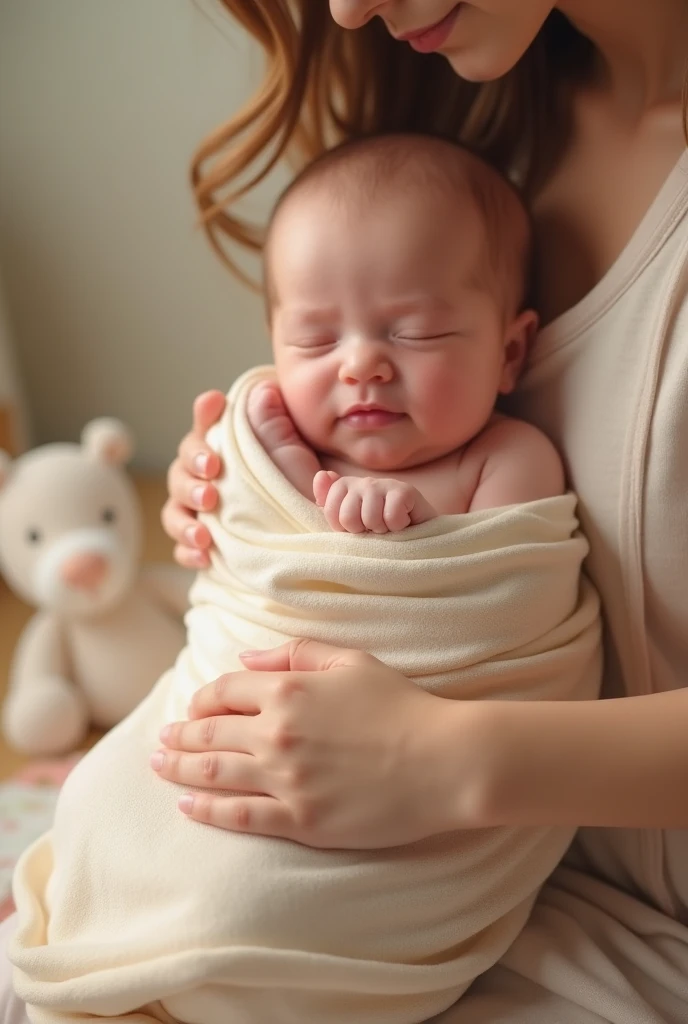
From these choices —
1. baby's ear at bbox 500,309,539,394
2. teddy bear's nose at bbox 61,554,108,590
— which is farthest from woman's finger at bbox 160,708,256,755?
teddy bear's nose at bbox 61,554,108,590

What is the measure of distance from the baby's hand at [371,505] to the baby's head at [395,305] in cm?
9

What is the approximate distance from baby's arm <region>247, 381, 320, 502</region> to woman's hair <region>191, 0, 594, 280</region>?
272 mm

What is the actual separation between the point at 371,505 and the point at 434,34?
37cm

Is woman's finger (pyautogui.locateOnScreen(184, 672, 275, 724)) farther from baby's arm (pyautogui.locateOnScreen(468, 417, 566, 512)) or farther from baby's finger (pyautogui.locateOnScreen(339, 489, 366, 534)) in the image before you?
baby's arm (pyautogui.locateOnScreen(468, 417, 566, 512))

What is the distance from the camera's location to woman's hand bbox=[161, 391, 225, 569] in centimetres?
89

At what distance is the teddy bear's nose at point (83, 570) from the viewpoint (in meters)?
1.24

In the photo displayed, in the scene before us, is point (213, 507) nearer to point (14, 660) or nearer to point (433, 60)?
point (433, 60)

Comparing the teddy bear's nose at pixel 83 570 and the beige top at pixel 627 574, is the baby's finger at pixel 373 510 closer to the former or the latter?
the beige top at pixel 627 574

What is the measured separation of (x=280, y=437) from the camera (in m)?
0.89

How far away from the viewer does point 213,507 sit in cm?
88

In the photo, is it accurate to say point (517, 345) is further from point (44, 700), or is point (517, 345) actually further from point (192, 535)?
point (44, 700)

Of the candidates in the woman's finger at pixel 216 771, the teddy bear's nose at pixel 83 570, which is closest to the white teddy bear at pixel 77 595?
the teddy bear's nose at pixel 83 570

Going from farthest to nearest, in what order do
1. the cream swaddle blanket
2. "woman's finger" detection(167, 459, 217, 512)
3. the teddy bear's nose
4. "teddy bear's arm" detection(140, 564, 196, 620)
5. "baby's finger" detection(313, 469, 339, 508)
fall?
"teddy bear's arm" detection(140, 564, 196, 620) → the teddy bear's nose → "woman's finger" detection(167, 459, 217, 512) → "baby's finger" detection(313, 469, 339, 508) → the cream swaddle blanket

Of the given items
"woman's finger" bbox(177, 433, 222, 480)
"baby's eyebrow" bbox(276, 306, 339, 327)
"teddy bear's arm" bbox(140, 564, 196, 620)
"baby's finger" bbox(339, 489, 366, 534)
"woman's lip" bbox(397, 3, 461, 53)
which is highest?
"woman's lip" bbox(397, 3, 461, 53)
